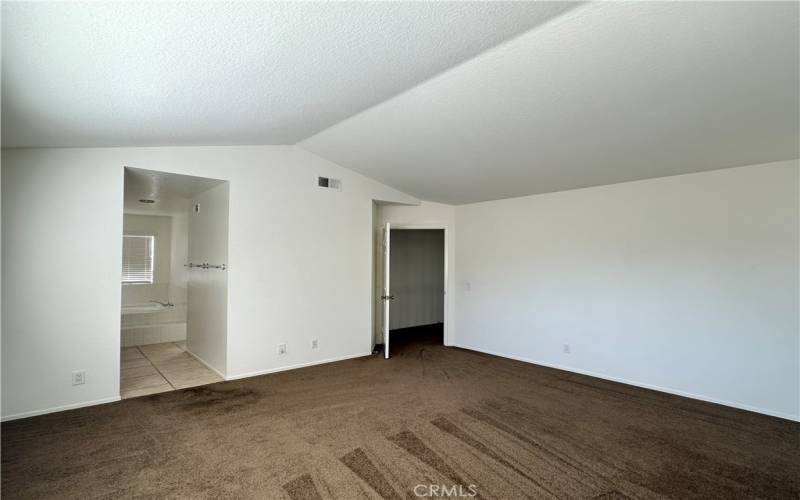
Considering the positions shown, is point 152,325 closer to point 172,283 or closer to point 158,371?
point 172,283

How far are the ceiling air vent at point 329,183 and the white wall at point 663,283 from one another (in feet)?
7.77

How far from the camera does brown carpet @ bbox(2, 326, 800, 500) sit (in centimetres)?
244

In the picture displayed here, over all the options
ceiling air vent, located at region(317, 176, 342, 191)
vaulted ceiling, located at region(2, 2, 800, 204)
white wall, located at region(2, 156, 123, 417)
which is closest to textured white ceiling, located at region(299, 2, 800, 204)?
vaulted ceiling, located at region(2, 2, 800, 204)

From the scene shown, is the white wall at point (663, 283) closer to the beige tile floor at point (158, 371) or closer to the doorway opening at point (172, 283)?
the doorway opening at point (172, 283)

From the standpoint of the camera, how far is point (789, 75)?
7.70 ft

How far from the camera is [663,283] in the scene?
4293 mm

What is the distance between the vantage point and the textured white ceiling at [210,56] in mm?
1701

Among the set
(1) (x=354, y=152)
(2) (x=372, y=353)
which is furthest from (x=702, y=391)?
(1) (x=354, y=152)

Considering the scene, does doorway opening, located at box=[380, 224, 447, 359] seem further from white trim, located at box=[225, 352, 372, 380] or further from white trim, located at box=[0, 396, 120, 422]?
white trim, located at box=[0, 396, 120, 422]

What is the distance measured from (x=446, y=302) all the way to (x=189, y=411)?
4.06 m

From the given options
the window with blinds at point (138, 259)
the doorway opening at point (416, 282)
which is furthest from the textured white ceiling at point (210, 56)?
the window with blinds at point (138, 259)

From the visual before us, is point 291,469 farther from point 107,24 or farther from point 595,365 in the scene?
point 595,365

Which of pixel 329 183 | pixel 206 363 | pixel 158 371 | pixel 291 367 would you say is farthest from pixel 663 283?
pixel 158 371

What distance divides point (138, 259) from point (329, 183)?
5090 millimetres
